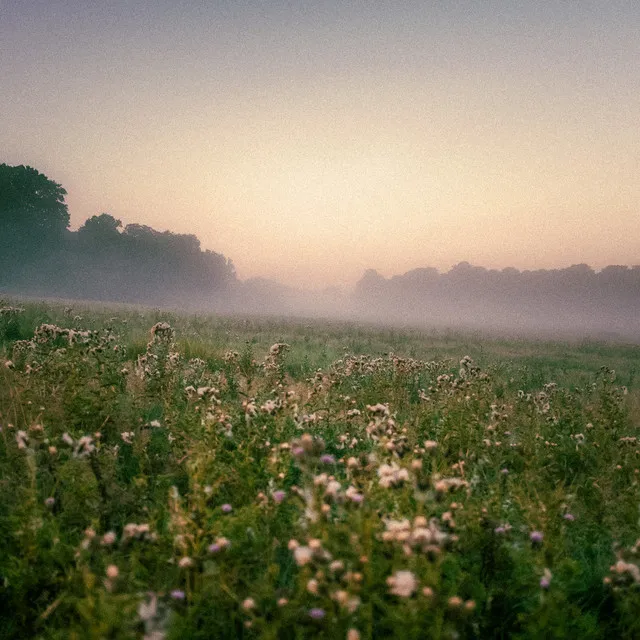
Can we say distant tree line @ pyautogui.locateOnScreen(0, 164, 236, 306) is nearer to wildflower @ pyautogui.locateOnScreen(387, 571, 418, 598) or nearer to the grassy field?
the grassy field

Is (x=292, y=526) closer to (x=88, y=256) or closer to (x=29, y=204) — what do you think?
(x=29, y=204)

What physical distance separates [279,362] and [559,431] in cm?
501

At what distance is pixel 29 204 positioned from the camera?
70000 mm

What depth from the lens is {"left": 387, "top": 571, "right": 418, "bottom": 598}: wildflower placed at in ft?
6.21

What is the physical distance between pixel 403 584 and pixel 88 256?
9799 centimetres

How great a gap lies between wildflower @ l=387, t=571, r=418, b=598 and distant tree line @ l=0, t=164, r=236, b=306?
81.2 metres

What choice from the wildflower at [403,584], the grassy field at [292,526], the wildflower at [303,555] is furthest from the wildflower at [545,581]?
the wildflower at [303,555]

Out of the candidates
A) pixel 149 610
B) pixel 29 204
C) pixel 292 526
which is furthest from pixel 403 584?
pixel 29 204

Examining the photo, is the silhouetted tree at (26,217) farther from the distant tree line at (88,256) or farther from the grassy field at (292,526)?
the grassy field at (292,526)

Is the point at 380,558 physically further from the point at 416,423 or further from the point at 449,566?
the point at 416,423

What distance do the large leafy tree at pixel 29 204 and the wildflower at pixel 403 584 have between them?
8118cm

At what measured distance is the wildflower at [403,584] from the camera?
189cm

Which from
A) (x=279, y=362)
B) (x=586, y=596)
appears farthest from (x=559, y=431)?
(x=279, y=362)

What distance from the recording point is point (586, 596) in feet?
11.0
